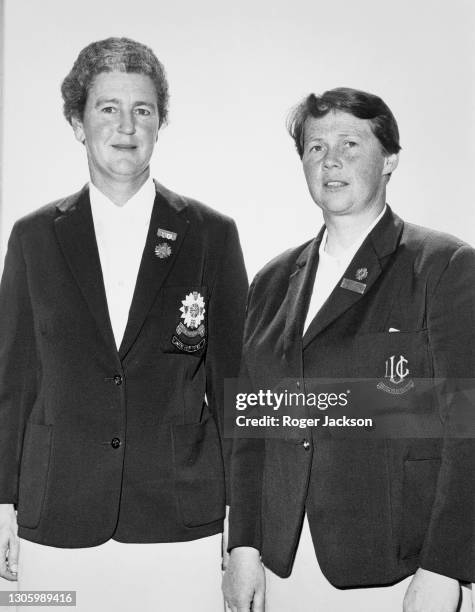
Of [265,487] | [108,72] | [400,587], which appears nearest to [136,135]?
[108,72]

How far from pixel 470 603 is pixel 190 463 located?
729 mm

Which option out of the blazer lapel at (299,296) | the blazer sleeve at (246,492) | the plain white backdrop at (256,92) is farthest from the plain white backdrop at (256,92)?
the blazer sleeve at (246,492)

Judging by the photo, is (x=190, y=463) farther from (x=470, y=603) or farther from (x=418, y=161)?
(x=418, y=161)

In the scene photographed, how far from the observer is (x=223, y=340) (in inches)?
80.0

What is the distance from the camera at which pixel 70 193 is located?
84.4 inches

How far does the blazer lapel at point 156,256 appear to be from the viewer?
197 centimetres

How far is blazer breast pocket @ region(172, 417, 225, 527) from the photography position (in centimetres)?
198

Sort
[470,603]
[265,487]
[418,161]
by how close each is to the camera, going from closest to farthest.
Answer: [470,603] → [265,487] → [418,161]

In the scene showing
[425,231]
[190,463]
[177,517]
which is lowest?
[177,517]

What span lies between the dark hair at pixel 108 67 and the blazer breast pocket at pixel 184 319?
19.0 inches

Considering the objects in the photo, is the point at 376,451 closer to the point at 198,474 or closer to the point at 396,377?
the point at 396,377

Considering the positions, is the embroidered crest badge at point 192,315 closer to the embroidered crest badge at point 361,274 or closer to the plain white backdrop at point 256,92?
the plain white backdrop at point 256,92

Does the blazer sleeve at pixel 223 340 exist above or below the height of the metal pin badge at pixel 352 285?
below

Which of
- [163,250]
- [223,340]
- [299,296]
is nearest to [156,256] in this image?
[163,250]
